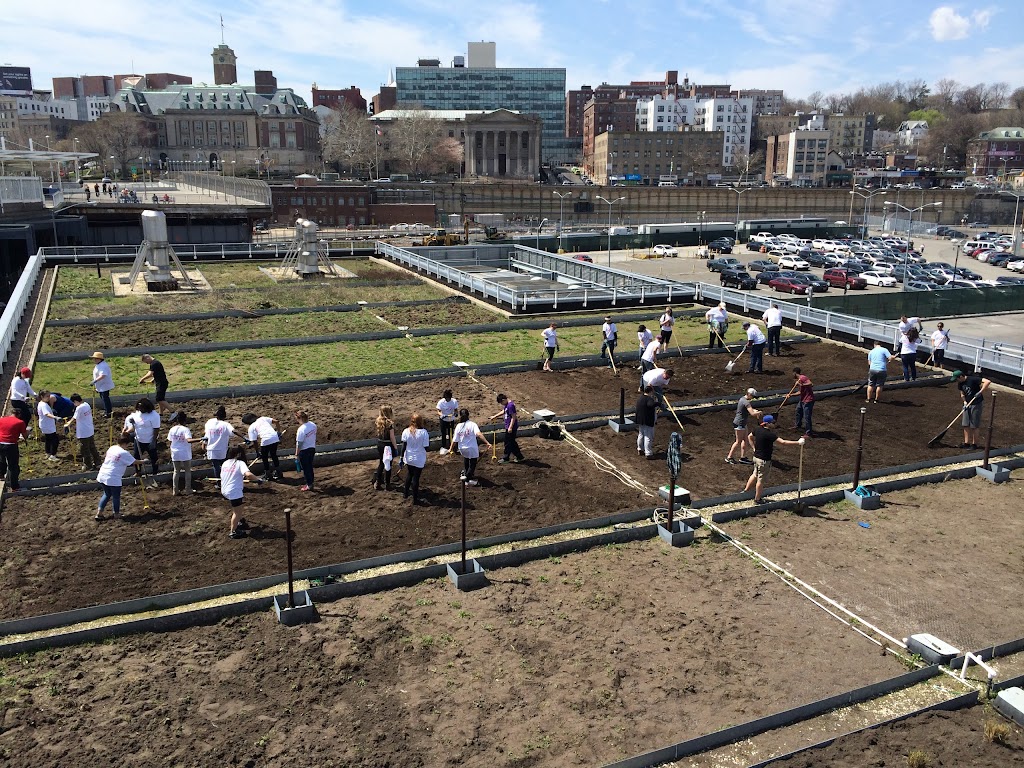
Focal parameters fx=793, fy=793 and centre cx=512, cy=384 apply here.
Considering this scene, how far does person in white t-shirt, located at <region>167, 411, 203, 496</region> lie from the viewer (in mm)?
13078

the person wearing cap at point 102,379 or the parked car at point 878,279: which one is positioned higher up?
the person wearing cap at point 102,379

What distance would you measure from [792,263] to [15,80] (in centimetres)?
19276

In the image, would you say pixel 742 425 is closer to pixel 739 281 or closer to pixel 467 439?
pixel 467 439

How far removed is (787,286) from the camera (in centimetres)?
4894

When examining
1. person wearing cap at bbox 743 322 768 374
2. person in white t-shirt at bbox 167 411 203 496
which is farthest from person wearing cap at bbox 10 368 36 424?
person wearing cap at bbox 743 322 768 374

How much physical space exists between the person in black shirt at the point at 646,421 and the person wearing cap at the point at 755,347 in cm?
711

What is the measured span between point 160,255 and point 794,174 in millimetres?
130281

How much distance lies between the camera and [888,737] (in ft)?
26.1

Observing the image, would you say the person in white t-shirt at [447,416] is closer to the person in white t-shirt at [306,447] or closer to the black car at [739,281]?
the person in white t-shirt at [306,447]

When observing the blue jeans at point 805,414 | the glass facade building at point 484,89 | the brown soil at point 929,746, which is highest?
the glass facade building at point 484,89

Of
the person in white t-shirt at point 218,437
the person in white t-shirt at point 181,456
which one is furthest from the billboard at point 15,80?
the person in white t-shirt at point 218,437

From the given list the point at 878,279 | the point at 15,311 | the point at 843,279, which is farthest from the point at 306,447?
the point at 878,279

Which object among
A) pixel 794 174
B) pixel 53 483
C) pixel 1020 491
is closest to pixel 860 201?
pixel 794 174

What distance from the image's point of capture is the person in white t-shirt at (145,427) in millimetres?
13704
